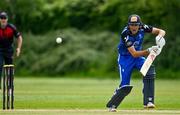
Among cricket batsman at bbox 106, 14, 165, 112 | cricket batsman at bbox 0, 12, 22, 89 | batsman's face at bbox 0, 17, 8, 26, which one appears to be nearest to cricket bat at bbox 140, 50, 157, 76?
cricket batsman at bbox 106, 14, 165, 112

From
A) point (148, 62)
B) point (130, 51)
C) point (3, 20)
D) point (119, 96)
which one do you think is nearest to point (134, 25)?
point (130, 51)

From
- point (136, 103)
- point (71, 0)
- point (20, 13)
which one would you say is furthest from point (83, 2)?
point (136, 103)

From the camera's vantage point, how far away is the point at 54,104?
20906mm

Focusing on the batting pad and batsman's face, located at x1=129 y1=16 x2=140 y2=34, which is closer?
batsman's face, located at x1=129 y1=16 x2=140 y2=34

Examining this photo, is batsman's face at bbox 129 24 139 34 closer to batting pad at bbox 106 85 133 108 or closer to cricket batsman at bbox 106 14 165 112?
cricket batsman at bbox 106 14 165 112

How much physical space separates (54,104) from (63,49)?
3524 centimetres

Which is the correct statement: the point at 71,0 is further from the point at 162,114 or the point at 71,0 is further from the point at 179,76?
the point at 162,114

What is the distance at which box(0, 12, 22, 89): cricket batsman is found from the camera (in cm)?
2200

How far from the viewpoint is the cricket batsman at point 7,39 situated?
22.0m

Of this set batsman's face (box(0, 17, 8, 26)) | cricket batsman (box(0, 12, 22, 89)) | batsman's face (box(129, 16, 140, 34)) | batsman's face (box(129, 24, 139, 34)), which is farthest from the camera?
cricket batsman (box(0, 12, 22, 89))

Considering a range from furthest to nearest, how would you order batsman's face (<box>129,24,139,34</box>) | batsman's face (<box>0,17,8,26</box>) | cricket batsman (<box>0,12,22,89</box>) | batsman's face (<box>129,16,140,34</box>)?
cricket batsman (<box>0,12,22,89</box>) < batsman's face (<box>0,17,8,26</box>) < batsman's face (<box>129,24,139,34</box>) < batsman's face (<box>129,16,140,34</box>)

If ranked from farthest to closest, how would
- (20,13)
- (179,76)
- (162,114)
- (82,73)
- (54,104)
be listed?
1. (20,13)
2. (82,73)
3. (179,76)
4. (54,104)
5. (162,114)

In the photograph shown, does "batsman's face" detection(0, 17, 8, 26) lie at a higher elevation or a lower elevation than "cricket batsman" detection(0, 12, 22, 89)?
higher

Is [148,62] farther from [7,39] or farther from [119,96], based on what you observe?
[7,39]
